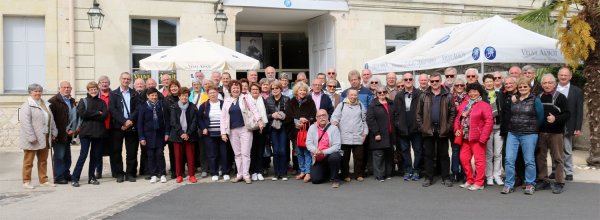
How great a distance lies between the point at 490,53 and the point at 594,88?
1961mm

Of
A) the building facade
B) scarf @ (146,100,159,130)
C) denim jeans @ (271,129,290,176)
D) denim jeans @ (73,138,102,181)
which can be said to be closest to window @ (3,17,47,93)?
the building facade

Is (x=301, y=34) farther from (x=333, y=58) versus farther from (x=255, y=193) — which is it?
(x=255, y=193)

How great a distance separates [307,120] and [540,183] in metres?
3.80

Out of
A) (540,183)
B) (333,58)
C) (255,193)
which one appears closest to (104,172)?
(255,193)

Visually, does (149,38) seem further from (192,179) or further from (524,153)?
(524,153)

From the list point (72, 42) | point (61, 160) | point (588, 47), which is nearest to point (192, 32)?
point (72, 42)

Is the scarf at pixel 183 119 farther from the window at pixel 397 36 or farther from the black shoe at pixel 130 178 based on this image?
the window at pixel 397 36

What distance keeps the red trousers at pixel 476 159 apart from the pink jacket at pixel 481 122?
0.16 meters

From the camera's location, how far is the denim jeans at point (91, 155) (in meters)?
9.10

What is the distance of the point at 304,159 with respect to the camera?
30.6 ft

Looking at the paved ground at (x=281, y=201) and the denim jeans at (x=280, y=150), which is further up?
the denim jeans at (x=280, y=150)

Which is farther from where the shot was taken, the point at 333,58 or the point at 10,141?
the point at 333,58

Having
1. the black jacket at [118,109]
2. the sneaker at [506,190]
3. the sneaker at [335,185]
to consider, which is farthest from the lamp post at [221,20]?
the sneaker at [506,190]

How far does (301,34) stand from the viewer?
2069cm
